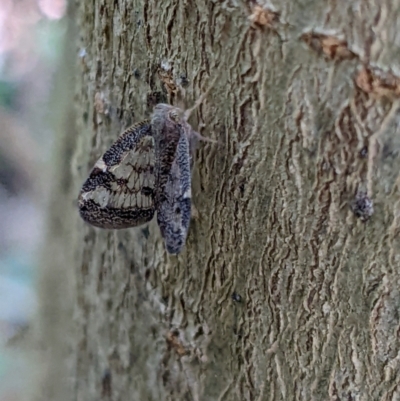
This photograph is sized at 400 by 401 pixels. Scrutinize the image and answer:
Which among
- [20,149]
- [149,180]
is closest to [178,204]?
[149,180]

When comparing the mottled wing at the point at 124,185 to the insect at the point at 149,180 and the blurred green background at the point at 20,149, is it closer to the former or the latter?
the insect at the point at 149,180

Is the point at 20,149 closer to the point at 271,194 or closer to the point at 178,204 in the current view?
the point at 178,204

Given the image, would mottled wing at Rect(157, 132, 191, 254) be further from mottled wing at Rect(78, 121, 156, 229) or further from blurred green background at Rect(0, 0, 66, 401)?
blurred green background at Rect(0, 0, 66, 401)

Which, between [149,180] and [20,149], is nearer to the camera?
[149,180]

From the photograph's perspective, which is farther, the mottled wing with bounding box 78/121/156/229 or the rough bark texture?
the mottled wing with bounding box 78/121/156/229

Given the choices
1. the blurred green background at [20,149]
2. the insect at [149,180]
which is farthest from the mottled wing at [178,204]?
the blurred green background at [20,149]

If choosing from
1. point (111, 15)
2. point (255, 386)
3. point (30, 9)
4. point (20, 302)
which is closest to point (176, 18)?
point (111, 15)

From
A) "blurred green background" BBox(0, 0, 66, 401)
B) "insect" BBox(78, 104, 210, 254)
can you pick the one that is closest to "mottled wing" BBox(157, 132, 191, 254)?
"insect" BBox(78, 104, 210, 254)
